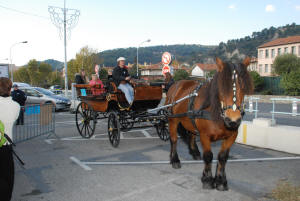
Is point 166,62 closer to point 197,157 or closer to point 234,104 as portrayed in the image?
point 197,157

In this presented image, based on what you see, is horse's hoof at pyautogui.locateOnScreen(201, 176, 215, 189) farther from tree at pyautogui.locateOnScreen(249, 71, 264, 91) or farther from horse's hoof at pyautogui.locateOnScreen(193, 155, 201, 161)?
tree at pyautogui.locateOnScreen(249, 71, 264, 91)

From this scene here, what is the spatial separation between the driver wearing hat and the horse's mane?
11.7 ft

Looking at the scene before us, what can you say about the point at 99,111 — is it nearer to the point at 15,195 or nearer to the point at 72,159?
the point at 72,159

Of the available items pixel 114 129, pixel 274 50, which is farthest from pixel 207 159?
pixel 274 50

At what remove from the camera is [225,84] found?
382 centimetres

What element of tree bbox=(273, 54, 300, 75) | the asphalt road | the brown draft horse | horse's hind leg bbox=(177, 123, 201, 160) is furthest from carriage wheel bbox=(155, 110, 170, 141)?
tree bbox=(273, 54, 300, 75)

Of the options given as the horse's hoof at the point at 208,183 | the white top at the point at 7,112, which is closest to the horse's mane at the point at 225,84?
the horse's hoof at the point at 208,183

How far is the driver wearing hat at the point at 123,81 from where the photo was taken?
295 inches

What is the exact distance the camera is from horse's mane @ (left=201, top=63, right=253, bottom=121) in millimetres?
3805

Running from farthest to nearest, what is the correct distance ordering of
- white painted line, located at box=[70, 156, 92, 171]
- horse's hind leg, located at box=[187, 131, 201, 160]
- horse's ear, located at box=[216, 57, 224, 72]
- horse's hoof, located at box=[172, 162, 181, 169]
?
horse's hind leg, located at box=[187, 131, 201, 160]
white painted line, located at box=[70, 156, 92, 171]
horse's hoof, located at box=[172, 162, 181, 169]
horse's ear, located at box=[216, 57, 224, 72]

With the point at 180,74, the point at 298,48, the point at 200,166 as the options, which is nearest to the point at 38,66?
the point at 180,74

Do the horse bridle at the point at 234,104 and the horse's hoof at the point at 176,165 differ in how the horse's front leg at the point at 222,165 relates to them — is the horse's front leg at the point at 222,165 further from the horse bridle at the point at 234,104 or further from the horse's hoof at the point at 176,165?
the horse's hoof at the point at 176,165

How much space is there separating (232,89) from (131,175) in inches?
102

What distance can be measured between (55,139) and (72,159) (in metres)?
2.77
